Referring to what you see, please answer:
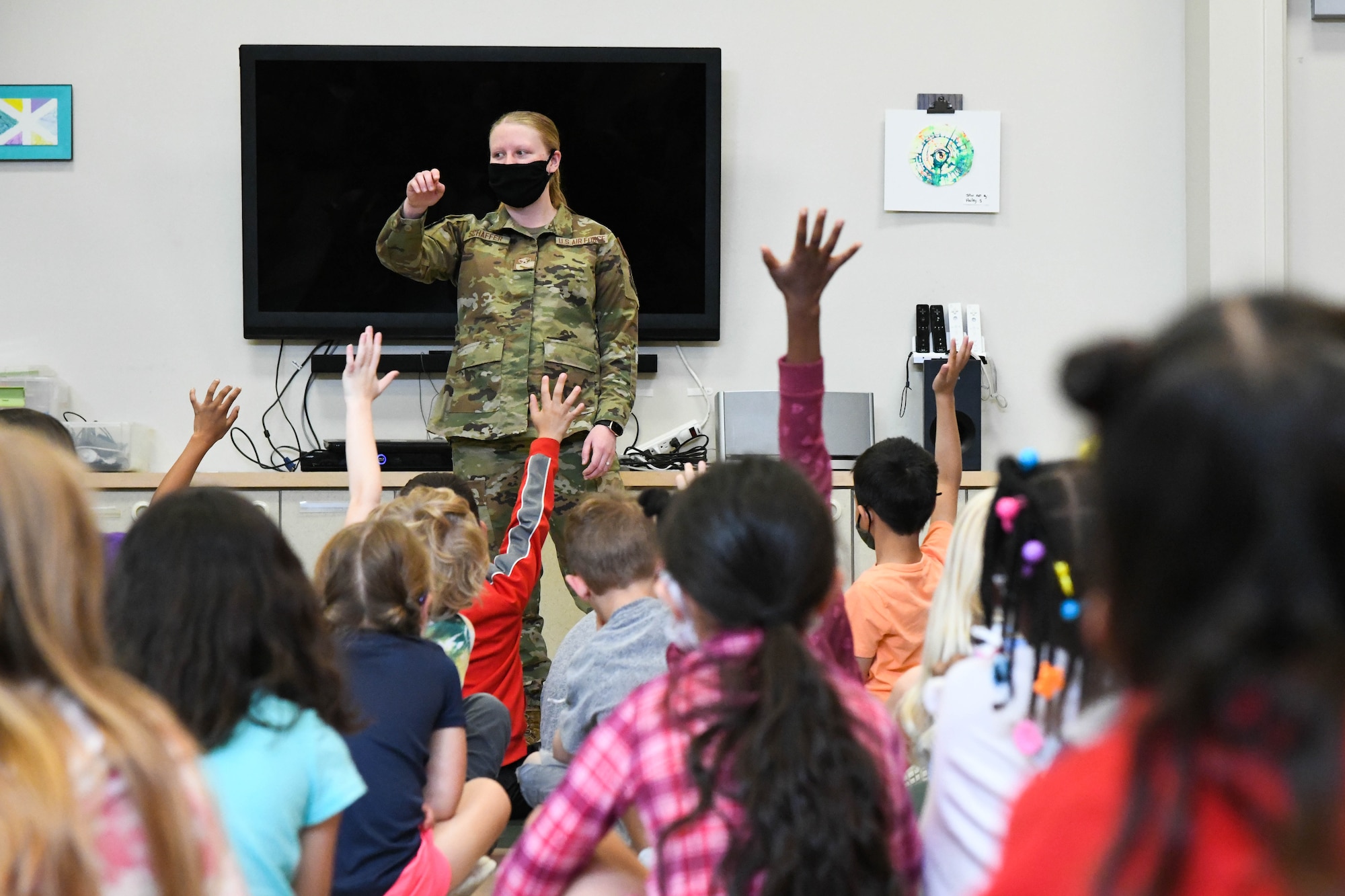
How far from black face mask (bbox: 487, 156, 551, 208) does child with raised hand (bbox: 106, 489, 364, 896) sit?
6.52 ft

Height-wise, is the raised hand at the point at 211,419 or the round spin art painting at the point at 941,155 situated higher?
the round spin art painting at the point at 941,155

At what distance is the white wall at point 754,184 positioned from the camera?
4145 mm

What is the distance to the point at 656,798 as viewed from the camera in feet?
3.50

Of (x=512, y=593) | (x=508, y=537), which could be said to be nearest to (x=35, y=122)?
(x=508, y=537)

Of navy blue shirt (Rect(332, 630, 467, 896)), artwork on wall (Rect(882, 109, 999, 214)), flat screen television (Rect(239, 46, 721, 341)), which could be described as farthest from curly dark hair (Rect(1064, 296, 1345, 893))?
artwork on wall (Rect(882, 109, 999, 214))

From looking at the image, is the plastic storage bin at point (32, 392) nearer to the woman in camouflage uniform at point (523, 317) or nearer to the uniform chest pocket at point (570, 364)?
the woman in camouflage uniform at point (523, 317)

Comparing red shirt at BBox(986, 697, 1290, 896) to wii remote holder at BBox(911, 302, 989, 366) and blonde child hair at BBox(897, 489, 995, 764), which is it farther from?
wii remote holder at BBox(911, 302, 989, 366)

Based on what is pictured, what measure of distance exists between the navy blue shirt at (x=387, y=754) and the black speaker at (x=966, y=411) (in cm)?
271

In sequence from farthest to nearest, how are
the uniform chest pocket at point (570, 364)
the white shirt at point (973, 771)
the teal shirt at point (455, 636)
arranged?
the uniform chest pocket at point (570, 364) → the teal shirt at point (455, 636) → the white shirt at point (973, 771)

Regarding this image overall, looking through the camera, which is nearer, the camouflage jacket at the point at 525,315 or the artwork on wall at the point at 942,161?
the camouflage jacket at the point at 525,315

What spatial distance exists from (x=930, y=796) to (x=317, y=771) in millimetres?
601

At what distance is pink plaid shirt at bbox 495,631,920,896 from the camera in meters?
1.06

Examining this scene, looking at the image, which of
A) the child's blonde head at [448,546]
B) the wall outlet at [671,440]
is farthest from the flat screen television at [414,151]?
the child's blonde head at [448,546]

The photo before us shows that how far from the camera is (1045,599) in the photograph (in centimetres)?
108
